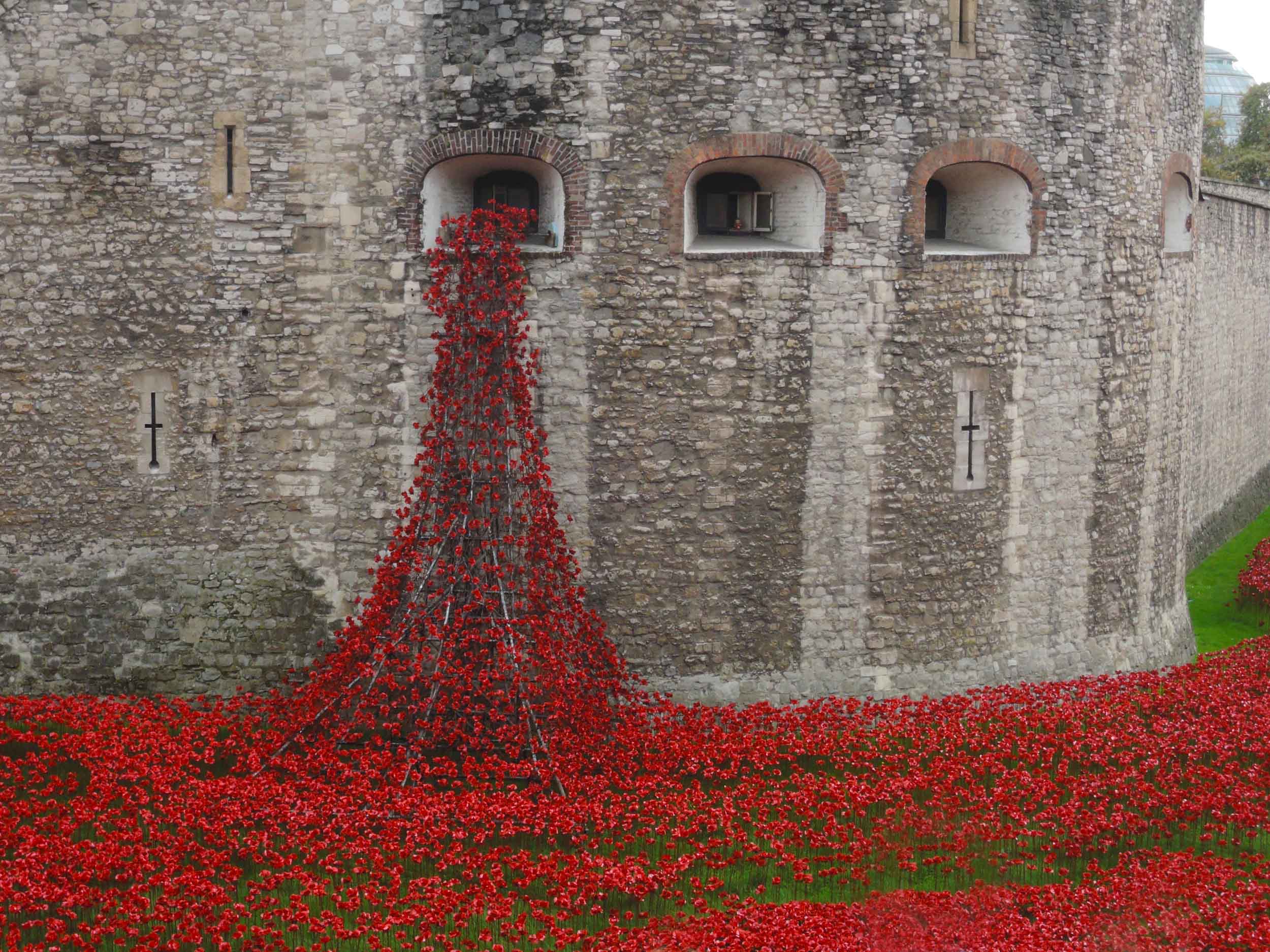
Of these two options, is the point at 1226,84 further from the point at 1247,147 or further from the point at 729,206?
the point at 729,206

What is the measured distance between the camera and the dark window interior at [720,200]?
→ 11.4m

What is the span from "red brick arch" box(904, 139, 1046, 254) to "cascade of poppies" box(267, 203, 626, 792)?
301cm

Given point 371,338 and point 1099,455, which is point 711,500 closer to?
point 371,338

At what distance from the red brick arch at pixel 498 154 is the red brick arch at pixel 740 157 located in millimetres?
670

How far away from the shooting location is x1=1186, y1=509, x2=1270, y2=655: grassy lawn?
1477 centimetres

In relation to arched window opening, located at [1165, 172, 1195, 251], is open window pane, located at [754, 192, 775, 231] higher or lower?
lower

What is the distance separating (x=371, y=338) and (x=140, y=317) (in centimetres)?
174

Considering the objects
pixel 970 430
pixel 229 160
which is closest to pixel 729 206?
pixel 970 430

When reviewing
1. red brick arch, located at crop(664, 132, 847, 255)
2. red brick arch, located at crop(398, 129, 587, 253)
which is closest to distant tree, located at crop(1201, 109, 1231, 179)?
red brick arch, located at crop(664, 132, 847, 255)

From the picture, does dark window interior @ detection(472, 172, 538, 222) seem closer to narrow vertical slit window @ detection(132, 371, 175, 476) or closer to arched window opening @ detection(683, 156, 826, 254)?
arched window opening @ detection(683, 156, 826, 254)

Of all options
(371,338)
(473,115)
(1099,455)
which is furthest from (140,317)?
(1099,455)

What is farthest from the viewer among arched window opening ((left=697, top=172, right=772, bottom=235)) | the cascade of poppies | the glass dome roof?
the glass dome roof

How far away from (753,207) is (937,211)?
6.04 ft

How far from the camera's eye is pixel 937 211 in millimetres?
12117
